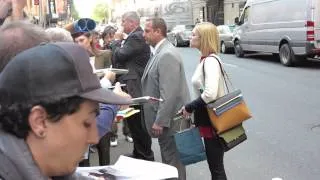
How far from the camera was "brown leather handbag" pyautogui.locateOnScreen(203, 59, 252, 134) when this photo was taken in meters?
4.04

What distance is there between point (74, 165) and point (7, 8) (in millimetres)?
2485

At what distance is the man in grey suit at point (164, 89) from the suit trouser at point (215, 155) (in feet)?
1.39

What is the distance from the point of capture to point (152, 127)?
4.64m

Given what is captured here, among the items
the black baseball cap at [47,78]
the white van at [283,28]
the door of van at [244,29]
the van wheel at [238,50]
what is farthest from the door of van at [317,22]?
the black baseball cap at [47,78]

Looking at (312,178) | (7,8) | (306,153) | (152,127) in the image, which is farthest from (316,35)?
(7,8)

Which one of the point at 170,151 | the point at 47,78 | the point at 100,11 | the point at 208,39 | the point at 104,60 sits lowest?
the point at 170,151

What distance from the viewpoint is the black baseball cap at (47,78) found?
3.96 ft

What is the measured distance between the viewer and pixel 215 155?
421 centimetres

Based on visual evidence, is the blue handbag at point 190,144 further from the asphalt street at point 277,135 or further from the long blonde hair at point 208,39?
the asphalt street at point 277,135

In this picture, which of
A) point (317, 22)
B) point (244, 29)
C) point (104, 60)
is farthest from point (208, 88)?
point (244, 29)

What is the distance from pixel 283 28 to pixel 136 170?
621 inches

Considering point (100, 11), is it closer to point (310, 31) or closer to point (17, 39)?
point (310, 31)

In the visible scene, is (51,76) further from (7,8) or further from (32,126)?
(7,8)

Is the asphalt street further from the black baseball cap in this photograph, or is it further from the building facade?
the building facade
